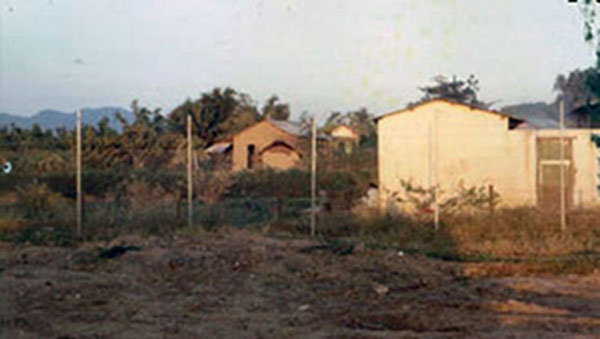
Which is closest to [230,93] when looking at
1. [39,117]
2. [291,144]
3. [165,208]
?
[291,144]

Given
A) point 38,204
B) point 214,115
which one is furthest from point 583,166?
point 214,115

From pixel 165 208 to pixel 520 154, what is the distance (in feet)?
31.2

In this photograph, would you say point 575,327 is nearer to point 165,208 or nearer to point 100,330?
point 100,330

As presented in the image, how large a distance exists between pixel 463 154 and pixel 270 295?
1132 cm

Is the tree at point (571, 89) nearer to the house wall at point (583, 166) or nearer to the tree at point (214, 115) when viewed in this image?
the house wall at point (583, 166)

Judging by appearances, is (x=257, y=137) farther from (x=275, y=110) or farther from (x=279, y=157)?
(x=275, y=110)

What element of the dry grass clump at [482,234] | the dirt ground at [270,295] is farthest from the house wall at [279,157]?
the dirt ground at [270,295]

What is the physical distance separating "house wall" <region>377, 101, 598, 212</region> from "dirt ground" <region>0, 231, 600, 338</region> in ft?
23.6

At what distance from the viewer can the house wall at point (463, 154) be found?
18.8 m

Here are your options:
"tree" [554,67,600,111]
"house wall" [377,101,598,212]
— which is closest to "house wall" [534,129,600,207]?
"house wall" [377,101,598,212]

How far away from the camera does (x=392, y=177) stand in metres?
20.1

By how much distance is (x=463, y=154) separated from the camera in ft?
64.3

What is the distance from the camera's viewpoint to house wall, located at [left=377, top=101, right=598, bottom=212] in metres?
18.8

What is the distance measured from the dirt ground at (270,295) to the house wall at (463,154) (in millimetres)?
7181
